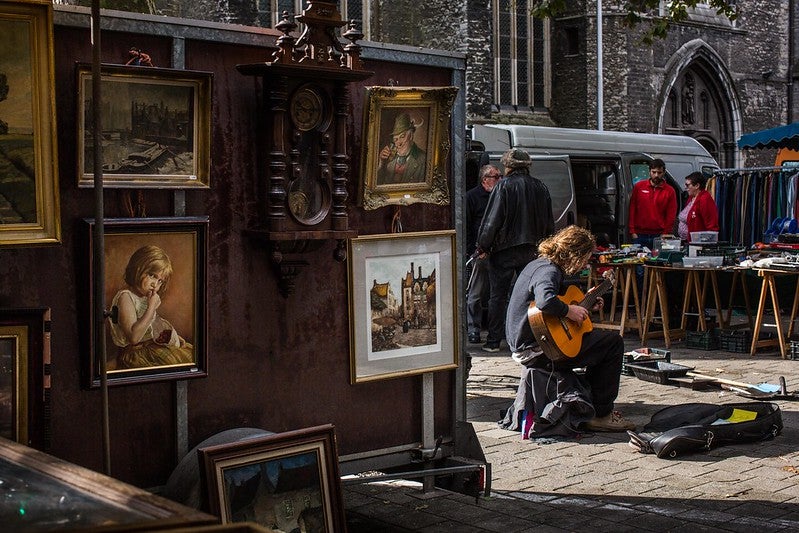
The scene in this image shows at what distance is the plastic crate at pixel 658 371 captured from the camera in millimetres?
10625

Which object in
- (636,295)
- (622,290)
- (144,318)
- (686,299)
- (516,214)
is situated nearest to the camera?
(144,318)

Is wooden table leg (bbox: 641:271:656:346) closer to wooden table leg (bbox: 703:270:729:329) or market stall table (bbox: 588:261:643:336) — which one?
market stall table (bbox: 588:261:643:336)

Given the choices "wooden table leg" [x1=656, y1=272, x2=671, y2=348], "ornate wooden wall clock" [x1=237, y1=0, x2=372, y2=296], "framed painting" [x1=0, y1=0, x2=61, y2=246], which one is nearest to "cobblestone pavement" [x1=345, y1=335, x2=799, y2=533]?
"ornate wooden wall clock" [x1=237, y1=0, x2=372, y2=296]

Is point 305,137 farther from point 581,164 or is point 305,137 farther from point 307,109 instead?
point 581,164

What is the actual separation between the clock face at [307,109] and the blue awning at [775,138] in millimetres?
14822

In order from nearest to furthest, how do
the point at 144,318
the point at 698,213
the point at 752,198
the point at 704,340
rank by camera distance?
the point at 144,318 → the point at 704,340 → the point at 698,213 → the point at 752,198

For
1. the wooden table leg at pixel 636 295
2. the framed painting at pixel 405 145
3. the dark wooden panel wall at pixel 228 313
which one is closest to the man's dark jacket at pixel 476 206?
the wooden table leg at pixel 636 295

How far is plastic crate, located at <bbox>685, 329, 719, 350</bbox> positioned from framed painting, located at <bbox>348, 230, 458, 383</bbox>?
7.37 meters

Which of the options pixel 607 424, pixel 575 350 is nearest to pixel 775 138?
pixel 607 424

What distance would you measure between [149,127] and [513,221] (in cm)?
730

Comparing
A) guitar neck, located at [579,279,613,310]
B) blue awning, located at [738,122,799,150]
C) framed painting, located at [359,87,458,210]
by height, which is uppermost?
blue awning, located at [738,122,799,150]

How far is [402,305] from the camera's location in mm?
6195

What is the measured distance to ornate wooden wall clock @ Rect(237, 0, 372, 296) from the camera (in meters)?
5.41

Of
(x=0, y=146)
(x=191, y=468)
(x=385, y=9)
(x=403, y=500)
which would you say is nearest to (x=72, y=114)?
(x=0, y=146)
